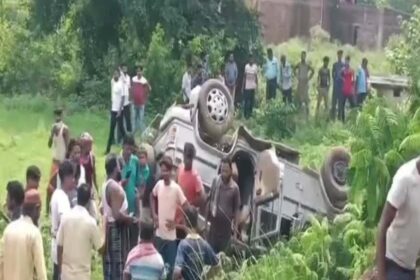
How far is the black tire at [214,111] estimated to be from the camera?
13203mm

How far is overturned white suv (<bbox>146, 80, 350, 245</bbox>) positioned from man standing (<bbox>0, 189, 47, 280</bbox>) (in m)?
3.40

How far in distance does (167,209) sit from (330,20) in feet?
102

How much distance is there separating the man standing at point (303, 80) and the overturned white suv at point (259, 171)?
974 cm

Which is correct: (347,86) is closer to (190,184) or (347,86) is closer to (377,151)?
(190,184)

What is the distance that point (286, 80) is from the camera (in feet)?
75.6

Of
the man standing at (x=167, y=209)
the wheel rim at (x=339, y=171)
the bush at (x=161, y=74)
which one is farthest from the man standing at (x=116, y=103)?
the man standing at (x=167, y=209)

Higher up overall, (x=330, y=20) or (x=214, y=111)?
(x=214, y=111)

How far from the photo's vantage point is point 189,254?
9.41 metres

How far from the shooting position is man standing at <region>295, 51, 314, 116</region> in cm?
2297

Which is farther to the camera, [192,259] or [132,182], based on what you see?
[132,182]

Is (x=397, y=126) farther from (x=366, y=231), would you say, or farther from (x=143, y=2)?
(x=143, y=2)

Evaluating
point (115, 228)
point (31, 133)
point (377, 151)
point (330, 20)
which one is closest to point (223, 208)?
point (115, 228)

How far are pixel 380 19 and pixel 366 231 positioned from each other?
33084 millimetres

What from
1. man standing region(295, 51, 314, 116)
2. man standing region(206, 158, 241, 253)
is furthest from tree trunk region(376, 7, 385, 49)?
man standing region(206, 158, 241, 253)
